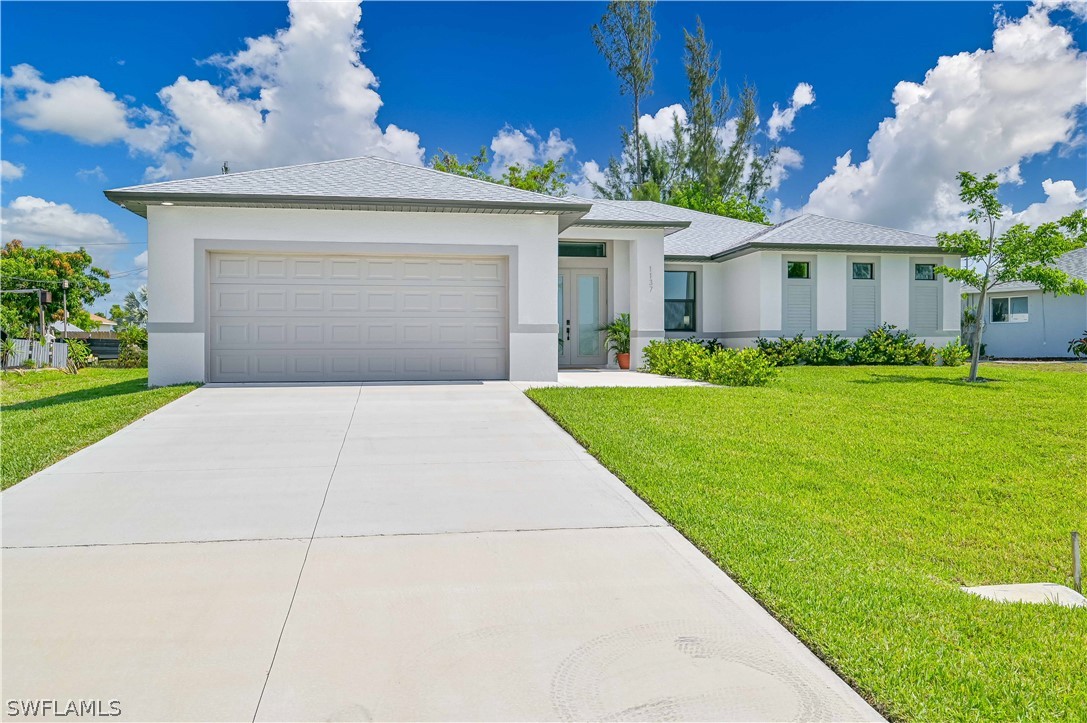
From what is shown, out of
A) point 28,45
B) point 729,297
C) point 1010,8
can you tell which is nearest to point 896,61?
point 1010,8

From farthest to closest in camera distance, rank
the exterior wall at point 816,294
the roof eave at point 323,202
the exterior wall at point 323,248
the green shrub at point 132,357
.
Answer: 1. the green shrub at point 132,357
2. the exterior wall at point 816,294
3. the exterior wall at point 323,248
4. the roof eave at point 323,202

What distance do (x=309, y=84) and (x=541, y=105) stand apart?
11769mm

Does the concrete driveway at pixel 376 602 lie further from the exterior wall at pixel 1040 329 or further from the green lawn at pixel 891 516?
the exterior wall at pixel 1040 329

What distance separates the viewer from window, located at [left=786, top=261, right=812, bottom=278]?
18.8m

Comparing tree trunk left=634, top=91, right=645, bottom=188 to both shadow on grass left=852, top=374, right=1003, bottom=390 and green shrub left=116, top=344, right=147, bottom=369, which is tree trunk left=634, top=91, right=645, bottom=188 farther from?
green shrub left=116, top=344, right=147, bottom=369

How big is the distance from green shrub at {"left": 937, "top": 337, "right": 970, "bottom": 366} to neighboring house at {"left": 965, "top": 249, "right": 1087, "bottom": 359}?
7441 millimetres

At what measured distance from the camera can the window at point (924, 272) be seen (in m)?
19.4

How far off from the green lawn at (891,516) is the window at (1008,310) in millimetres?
18065

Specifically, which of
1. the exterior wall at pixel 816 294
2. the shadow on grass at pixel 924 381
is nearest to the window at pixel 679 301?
the exterior wall at pixel 816 294

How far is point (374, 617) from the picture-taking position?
3.26m

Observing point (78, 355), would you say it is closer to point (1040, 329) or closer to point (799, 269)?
point (799, 269)

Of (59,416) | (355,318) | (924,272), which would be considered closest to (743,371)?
(355,318)

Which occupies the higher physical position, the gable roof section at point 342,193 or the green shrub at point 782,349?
the gable roof section at point 342,193

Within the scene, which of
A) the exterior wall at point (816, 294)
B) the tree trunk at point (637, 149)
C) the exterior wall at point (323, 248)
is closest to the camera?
the exterior wall at point (323, 248)
